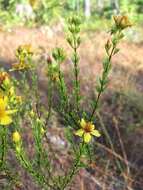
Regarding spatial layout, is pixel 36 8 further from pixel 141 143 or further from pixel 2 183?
pixel 2 183

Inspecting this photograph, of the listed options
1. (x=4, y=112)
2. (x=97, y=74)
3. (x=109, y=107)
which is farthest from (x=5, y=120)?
(x=97, y=74)

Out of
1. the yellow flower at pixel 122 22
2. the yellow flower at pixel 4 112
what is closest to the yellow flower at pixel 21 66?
the yellow flower at pixel 4 112

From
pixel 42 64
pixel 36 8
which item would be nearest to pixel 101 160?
pixel 42 64

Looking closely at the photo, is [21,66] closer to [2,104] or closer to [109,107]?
[2,104]

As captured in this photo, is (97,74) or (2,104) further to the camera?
(97,74)

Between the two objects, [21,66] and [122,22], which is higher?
[122,22]

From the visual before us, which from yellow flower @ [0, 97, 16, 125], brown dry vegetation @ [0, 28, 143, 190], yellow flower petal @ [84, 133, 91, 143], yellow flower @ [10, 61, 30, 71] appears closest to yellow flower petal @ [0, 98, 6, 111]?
yellow flower @ [0, 97, 16, 125]

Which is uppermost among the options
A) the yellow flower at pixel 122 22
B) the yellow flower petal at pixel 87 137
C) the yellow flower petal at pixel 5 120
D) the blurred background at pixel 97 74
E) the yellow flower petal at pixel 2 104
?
the yellow flower at pixel 122 22

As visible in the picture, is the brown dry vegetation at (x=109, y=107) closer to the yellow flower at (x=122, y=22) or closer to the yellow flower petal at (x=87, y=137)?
the yellow flower petal at (x=87, y=137)
